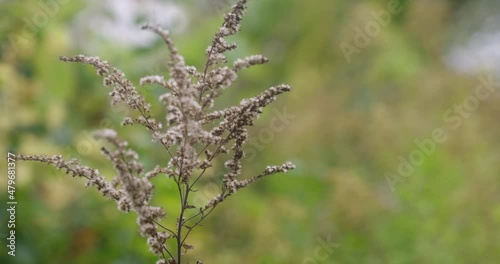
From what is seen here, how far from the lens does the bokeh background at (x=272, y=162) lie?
467cm

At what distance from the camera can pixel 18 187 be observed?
4906mm

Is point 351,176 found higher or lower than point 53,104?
lower

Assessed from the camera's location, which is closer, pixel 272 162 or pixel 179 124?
pixel 179 124

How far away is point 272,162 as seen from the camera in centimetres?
652

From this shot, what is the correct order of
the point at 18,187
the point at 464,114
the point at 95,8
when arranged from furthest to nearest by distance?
the point at 95,8 → the point at 464,114 → the point at 18,187

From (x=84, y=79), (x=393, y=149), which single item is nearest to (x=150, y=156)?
(x=84, y=79)

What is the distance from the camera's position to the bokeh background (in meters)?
4.67

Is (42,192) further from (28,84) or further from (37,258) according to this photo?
(28,84)

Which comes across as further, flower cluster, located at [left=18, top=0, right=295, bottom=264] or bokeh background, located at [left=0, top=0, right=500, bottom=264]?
bokeh background, located at [left=0, top=0, right=500, bottom=264]

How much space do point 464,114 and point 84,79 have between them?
3.12 m

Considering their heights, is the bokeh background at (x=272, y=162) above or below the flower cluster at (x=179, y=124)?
above

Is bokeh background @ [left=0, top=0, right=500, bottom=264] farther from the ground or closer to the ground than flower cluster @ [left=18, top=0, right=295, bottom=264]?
farther from the ground

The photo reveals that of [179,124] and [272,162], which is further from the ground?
[272,162]

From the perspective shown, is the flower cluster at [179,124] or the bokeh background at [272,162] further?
the bokeh background at [272,162]
